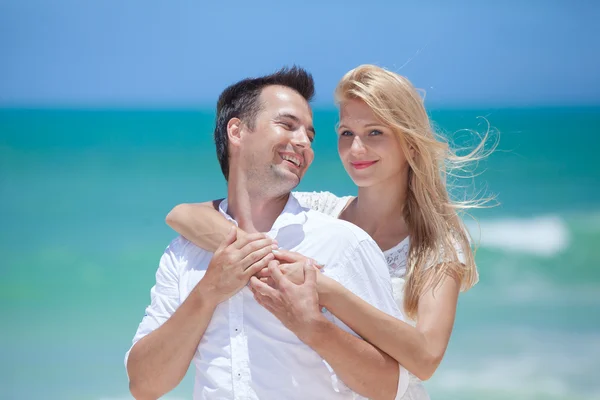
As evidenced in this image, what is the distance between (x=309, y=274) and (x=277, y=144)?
0.44 meters

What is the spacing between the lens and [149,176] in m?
9.80

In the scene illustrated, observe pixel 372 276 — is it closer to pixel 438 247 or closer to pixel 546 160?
pixel 438 247

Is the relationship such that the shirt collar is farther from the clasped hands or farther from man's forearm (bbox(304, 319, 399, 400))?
man's forearm (bbox(304, 319, 399, 400))

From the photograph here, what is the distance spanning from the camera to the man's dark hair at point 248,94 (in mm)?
2295

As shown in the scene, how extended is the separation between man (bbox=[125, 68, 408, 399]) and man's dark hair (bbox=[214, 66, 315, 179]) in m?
0.04

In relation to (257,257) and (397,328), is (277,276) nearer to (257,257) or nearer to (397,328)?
(257,257)

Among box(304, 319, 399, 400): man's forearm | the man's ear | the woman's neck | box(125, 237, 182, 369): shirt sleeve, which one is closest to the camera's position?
box(304, 319, 399, 400): man's forearm

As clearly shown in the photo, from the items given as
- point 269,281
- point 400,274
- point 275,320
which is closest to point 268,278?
point 269,281

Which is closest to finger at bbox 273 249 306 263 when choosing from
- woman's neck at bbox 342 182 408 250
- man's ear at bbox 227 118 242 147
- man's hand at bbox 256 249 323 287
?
man's hand at bbox 256 249 323 287

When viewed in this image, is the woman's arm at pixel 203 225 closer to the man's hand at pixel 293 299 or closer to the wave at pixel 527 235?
the man's hand at pixel 293 299

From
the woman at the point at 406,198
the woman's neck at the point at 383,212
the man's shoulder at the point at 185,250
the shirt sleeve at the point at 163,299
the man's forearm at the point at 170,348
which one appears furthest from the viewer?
the woman's neck at the point at 383,212

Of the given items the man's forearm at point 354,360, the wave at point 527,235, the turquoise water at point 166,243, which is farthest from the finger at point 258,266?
the wave at point 527,235

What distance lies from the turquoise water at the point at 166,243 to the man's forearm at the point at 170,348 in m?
2.42

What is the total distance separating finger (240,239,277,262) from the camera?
6.42ft
